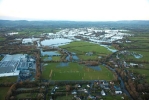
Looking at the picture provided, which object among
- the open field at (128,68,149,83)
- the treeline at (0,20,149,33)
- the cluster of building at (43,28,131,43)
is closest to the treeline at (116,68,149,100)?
the open field at (128,68,149,83)

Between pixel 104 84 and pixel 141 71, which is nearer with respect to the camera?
pixel 104 84

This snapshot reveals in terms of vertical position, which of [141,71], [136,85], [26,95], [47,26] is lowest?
[47,26]

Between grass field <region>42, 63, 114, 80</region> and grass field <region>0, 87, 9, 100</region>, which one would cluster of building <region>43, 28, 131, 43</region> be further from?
grass field <region>0, 87, 9, 100</region>

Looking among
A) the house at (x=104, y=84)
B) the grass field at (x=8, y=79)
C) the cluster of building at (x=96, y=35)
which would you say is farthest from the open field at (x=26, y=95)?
the cluster of building at (x=96, y=35)

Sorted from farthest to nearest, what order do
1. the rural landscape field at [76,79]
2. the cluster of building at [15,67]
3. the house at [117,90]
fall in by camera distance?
the cluster of building at [15,67] → the house at [117,90] → the rural landscape field at [76,79]

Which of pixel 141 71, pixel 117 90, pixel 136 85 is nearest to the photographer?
pixel 117 90

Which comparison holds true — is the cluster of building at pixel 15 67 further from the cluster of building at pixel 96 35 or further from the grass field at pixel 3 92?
the cluster of building at pixel 96 35

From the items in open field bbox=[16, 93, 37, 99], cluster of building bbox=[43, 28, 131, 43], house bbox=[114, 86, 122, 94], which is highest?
house bbox=[114, 86, 122, 94]

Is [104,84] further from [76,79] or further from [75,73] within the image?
[75,73]

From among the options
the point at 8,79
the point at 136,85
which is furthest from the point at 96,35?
the point at 8,79
